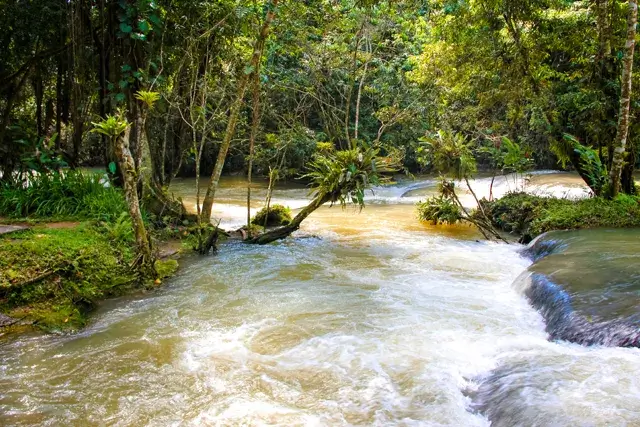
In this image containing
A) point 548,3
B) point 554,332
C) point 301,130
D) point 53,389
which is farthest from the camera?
point 301,130

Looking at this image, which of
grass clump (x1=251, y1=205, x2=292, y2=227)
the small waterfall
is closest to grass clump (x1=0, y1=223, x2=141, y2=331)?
grass clump (x1=251, y1=205, x2=292, y2=227)

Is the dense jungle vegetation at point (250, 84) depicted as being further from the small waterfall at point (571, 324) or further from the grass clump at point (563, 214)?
the small waterfall at point (571, 324)

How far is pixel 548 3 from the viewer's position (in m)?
10.5

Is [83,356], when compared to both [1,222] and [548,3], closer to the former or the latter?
[1,222]

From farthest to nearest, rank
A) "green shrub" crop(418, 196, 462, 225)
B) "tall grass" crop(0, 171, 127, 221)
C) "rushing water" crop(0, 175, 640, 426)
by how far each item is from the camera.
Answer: "green shrub" crop(418, 196, 462, 225), "tall grass" crop(0, 171, 127, 221), "rushing water" crop(0, 175, 640, 426)

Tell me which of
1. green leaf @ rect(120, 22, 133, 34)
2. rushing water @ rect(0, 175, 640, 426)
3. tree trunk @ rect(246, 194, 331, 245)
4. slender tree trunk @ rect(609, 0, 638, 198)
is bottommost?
rushing water @ rect(0, 175, 640, 426)

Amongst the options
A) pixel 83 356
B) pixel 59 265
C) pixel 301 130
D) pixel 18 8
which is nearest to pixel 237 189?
pixel 301 130

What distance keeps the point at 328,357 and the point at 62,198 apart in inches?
222

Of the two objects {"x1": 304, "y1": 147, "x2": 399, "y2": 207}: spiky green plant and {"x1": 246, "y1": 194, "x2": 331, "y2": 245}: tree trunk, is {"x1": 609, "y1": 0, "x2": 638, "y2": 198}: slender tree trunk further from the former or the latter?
{"x1": 246, "y1": 194, "x2": 331, "y2": 245}: tree trunk

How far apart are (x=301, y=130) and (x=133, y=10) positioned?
16.7 ft

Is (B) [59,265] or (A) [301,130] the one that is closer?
(B) [59,265]

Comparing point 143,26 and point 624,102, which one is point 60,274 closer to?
point 143,26

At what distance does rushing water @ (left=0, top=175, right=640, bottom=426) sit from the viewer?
3.44 meters

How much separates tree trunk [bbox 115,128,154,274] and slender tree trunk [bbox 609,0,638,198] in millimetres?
8115
